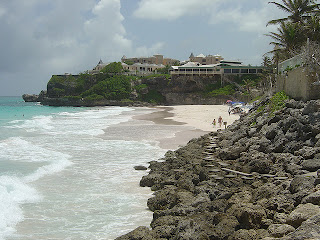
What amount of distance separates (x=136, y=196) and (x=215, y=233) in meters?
5.41

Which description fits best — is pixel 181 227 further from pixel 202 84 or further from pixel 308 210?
pixel 202 84

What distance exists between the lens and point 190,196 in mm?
11070

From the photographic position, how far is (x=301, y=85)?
1859 centimetres

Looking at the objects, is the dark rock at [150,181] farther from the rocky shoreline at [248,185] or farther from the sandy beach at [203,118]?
the sandy beach at [203,118]

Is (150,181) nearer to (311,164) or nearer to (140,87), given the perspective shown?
(311,164)

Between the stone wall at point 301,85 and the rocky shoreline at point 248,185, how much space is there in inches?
37.3

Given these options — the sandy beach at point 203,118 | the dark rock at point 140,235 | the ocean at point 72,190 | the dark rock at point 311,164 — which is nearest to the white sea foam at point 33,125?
the ocean at point 72,190

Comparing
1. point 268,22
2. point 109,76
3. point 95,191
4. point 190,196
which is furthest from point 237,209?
point 109,76

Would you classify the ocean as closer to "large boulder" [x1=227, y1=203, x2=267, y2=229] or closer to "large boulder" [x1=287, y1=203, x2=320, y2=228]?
"large boulder" [x1=227, y1=203, x2=267, y2=229]

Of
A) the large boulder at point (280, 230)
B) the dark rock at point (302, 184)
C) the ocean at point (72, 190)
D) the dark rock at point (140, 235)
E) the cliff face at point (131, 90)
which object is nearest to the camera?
the large boulder at point (280, 230)

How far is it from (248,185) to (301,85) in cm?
932

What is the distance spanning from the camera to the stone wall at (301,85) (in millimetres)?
17422

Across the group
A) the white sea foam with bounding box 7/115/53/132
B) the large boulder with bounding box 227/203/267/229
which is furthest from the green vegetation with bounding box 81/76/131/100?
the large boulder with bounding box 227/203/267/229

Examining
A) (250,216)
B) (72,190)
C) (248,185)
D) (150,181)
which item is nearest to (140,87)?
(150,181)
